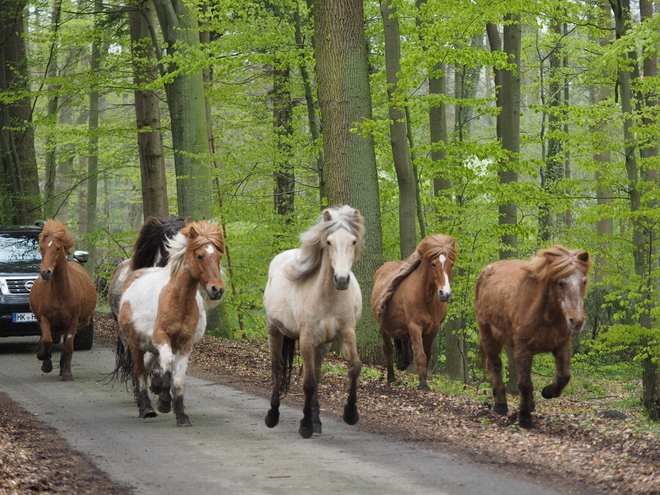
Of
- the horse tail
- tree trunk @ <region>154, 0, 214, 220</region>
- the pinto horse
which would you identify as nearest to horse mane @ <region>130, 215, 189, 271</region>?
the pinto horse

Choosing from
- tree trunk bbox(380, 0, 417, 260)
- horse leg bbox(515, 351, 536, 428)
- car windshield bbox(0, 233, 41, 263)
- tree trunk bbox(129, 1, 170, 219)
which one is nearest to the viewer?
horse leg bbox(515, 351, 536, 428)

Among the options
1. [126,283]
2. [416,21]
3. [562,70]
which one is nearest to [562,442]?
[126,283]

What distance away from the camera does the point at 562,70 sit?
24047mm

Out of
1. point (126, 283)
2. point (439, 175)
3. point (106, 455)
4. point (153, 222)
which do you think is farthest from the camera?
point (439, 175)

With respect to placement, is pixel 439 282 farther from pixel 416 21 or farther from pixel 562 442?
pixel 416 21

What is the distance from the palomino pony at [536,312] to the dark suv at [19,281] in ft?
29.7

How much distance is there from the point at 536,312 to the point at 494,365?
1386 millimetres

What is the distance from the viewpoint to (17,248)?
1692cm

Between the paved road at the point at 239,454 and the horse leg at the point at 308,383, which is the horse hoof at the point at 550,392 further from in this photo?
the horse leg at the point at 308,383


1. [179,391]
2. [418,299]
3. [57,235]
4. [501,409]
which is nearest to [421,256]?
[418,299]

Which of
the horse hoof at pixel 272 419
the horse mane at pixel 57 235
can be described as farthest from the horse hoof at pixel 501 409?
the horse mane at pixel 57 235

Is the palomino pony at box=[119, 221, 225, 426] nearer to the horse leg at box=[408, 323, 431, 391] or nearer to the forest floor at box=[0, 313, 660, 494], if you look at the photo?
the forest floor at box=[0, 313, 660, 494]

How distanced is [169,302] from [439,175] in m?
7.08

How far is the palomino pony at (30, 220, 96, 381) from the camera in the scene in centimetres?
1237
